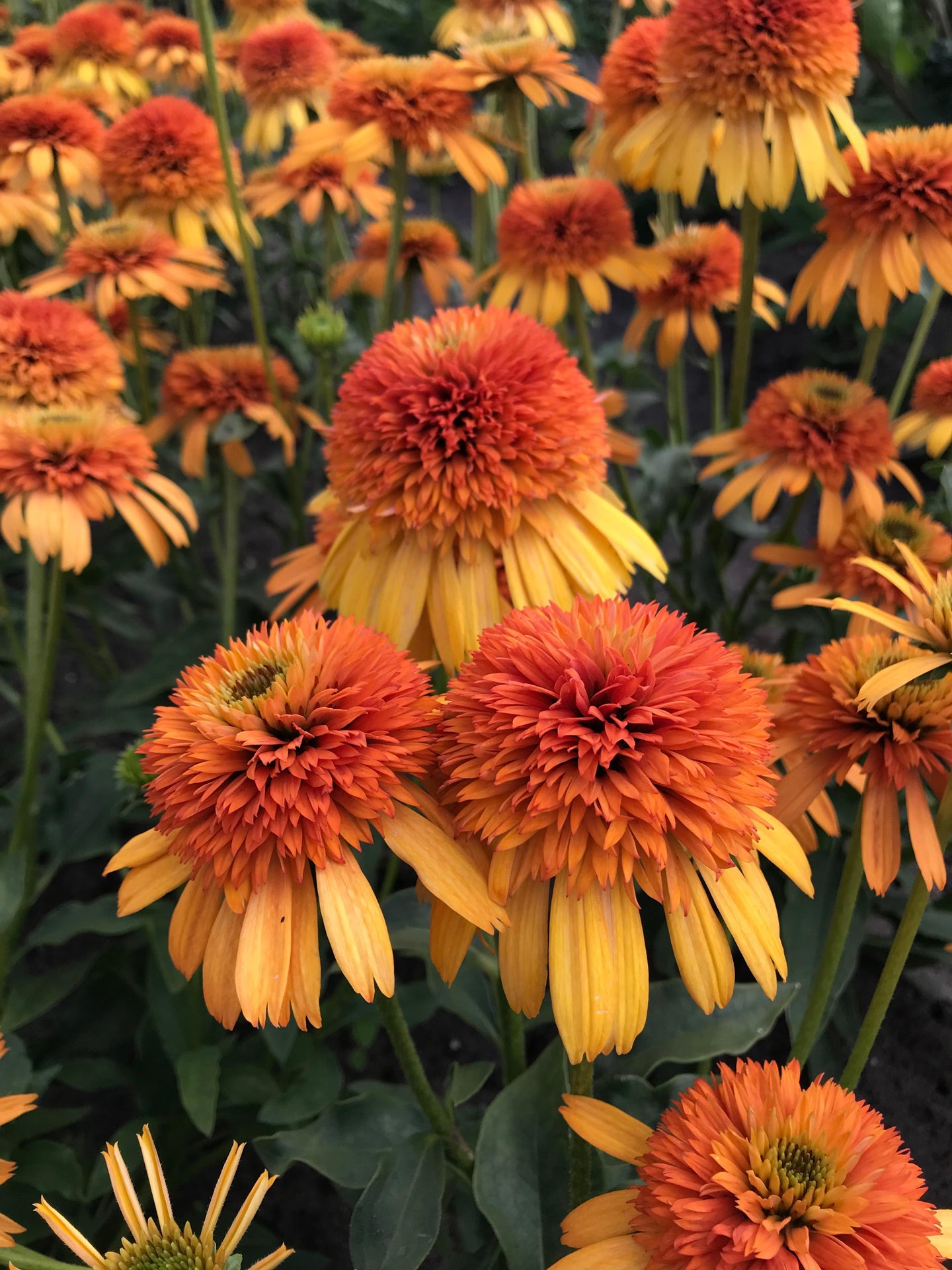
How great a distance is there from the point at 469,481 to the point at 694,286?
940 millimetres

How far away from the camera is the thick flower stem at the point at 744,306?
1.24m

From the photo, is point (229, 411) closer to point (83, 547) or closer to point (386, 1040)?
point (83, 547)

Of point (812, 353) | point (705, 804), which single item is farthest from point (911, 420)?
point (812, 353)

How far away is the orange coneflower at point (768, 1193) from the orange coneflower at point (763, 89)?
36.3 inches

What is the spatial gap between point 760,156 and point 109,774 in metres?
1.19

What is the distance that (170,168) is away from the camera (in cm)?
156

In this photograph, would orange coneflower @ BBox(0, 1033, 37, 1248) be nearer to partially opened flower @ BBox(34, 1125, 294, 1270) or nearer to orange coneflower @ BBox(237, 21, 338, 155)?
partially opened flower @ BBox(34, 1125, 294, 1270)

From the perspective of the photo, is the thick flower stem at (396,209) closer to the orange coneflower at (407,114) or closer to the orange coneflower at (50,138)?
the orange coneflower at (407,114)

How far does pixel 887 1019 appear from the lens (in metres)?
1.40

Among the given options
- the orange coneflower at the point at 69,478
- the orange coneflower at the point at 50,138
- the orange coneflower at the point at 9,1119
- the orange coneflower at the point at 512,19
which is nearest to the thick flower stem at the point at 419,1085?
the orange coneflower at the point at 9,1119

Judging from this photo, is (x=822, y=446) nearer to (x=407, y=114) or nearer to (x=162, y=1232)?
(x=407, y=114)

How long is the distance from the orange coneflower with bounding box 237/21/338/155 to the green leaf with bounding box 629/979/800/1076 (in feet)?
5.59

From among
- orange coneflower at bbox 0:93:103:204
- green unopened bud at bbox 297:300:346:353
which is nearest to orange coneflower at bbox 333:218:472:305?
green unopened bud at bbox 297:300:346:353

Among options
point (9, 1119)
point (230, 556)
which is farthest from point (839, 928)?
point (230, 556)
